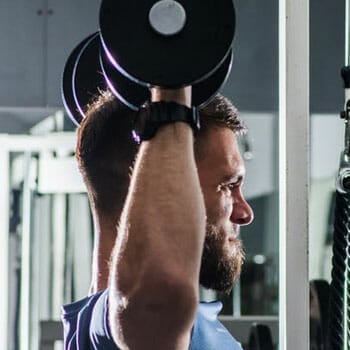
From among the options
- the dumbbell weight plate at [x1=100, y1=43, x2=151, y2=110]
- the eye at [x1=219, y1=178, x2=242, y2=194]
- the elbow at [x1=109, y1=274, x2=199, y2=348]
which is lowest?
the elbow at [x1=109, y1=274, x2=199, y2=348]

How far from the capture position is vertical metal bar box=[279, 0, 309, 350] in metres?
1.29

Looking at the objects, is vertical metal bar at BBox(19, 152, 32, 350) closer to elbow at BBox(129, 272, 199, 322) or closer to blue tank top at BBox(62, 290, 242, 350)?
blue tank top at BBox(62, 290, 242, 350)

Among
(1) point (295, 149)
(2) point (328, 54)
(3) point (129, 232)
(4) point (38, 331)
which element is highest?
(2) point (328, 54)

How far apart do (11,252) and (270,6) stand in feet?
4.05

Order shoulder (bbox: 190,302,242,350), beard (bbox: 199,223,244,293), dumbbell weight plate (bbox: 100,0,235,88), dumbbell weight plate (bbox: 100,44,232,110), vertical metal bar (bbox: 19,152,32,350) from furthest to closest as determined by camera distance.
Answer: vertical metal bar (bbox: 19,152,32,350) < beard (bbox: 199,223,244,293) < shoulder (bbox: 190,302,242,350) < dumbbell weight plate (bbox: 100,44,232,110) < dumbbell weight plate (bbox: 100,0,235,88)

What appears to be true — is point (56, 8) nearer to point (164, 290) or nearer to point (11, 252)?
point (11, 252)

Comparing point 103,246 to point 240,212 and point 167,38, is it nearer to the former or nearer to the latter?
point 240,212

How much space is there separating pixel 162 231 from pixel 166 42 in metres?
0.27

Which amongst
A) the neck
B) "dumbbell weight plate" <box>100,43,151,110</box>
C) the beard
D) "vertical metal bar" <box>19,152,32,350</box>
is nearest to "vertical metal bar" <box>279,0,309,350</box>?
A: "dumbbell weight plate" <box>100,43,151,110</box>

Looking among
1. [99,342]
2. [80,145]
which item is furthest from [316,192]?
[99,342]

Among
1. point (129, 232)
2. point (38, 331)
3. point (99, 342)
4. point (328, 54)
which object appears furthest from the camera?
point (328, 54)

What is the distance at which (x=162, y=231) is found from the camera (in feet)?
4.14

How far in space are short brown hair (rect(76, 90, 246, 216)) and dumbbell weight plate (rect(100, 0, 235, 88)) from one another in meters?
0.35

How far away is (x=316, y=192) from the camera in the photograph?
3447 mm
